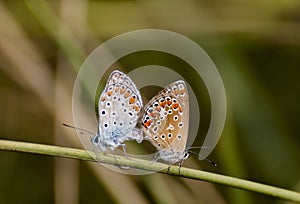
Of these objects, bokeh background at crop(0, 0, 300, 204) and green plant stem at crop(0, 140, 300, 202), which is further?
bokeh background at crop(0, 0, 300, 204)

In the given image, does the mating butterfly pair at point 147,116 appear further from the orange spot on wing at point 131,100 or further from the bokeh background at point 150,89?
the bokeh background at point 150,89

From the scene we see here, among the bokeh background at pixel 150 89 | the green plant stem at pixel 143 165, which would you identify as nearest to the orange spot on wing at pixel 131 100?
the green plant stem at pixel 143 165

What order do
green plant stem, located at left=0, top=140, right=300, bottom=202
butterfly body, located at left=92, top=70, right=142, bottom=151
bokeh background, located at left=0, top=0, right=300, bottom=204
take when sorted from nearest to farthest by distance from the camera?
green plant stem, located at left=0, top=140, right=300, bottom=202 → butterfly body, located at left=92, top=70, right=142, bottom=151 → bokeh background, located at left=0, top=0, right=300, bottom=204

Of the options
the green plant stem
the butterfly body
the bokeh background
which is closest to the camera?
the green plant stem

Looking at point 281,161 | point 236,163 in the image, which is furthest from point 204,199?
point 281,161

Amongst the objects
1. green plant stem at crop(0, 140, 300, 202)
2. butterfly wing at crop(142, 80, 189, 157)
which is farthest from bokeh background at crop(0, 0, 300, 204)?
green plant stem at crop(0, 140, 300, 202)

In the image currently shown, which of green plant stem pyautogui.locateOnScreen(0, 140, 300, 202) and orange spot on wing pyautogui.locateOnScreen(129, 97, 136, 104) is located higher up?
orange spot on wing pyautogui.locateOnScreen(129, 97, 136, 104)

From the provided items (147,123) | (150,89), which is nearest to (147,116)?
(147,123)

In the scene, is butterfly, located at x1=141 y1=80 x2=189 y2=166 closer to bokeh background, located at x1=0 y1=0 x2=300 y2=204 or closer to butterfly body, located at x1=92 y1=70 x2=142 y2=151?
butterfly body, located at x1=92 y1=70 x2=142 y2=151

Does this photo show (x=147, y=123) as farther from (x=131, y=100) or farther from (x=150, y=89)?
(x=150, y=89)
